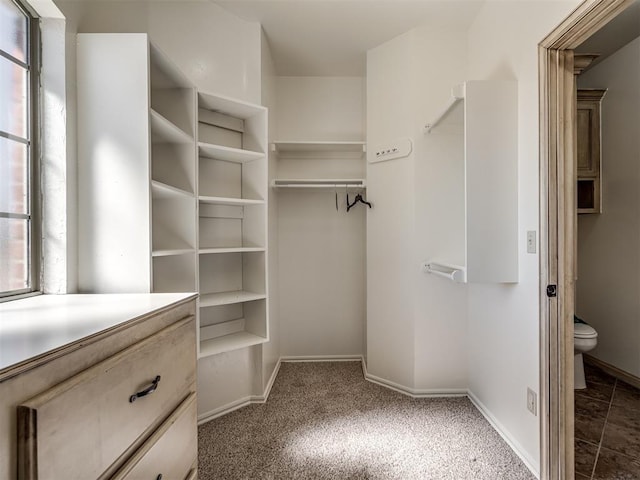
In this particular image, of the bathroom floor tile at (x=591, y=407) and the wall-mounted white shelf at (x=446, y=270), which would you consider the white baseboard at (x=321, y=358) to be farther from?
the bathroom floor tile at (x=591, y=407)

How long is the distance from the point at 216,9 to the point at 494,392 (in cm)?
299

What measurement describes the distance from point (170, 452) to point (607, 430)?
2.37 m

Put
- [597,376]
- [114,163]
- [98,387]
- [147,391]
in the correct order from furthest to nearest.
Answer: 1. [597,376]
2. [114,163]
3. [147,391]
4. [98,387]

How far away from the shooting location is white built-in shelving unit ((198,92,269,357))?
1.95 metres

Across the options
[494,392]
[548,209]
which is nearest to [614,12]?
[548,209]

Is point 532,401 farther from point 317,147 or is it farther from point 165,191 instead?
point 317,147

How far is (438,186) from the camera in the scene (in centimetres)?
219

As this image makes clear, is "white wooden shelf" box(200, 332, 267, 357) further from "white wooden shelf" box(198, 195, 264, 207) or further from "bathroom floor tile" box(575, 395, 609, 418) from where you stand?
"bathroom floor tile" box(575, 395, 609, 418)

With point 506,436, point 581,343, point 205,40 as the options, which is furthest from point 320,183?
point 581,343

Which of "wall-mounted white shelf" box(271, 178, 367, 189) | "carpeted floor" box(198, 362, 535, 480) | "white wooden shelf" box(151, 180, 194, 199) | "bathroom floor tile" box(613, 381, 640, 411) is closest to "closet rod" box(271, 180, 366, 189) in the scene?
"wall-mounted white shelf" box(271, 178, 367, 189)

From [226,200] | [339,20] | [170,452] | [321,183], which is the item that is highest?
[339,20]

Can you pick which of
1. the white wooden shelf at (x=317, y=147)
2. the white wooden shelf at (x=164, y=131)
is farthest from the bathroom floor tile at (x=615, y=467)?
the white wooden shelf at (x=164, y=131)

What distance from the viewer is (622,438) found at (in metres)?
1.73

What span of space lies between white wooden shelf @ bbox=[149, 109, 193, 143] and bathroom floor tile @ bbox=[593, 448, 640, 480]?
2.62m
